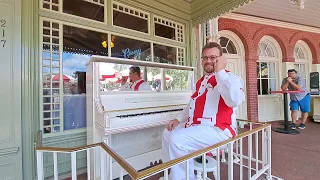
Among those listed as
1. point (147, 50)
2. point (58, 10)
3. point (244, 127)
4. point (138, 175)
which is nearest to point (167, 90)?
point (147, 50)

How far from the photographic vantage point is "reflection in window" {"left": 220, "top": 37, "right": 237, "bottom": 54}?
492 cm

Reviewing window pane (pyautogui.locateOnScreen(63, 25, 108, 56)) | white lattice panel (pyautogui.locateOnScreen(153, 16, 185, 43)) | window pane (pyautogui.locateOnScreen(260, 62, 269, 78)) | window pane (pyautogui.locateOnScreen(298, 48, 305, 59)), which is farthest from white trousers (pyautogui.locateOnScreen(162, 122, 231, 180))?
window pane (pyautogui.locateOnScreen(298, 48, 305, 59))

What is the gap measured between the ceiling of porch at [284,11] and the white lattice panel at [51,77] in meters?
4.26

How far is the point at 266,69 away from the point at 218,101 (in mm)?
4953

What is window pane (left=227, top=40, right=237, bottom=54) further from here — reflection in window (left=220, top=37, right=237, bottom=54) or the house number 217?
the house number 217

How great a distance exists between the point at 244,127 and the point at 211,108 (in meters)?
3.77

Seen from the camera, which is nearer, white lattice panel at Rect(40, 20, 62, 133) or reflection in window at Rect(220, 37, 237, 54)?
white lattice panel at Rect(40, 20, 62, 133)

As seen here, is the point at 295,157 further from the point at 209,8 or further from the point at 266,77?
the point at 266,77

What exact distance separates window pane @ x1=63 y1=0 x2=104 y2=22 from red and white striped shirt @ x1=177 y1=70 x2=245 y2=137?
1.83 m

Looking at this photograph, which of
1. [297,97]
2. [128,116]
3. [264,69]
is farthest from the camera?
[264,69]

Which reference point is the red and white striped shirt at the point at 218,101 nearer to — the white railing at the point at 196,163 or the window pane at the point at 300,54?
the white railing at the point at 196,163

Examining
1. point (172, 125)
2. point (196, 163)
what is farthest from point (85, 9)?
point (196, 163)

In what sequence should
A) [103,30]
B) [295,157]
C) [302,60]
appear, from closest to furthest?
[103,30] < [295,157] < [302,60]

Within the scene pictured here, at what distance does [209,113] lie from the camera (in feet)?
5.13
